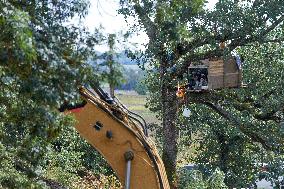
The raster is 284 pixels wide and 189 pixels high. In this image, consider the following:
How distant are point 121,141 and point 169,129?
19.8ft

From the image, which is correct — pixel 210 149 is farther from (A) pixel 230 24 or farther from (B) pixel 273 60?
(A) pixel 230 24

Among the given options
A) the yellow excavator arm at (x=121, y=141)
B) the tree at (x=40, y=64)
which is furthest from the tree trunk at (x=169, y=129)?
the tree at (x=40, y=64)

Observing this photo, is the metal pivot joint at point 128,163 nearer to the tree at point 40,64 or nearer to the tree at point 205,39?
the tree at point 40,64

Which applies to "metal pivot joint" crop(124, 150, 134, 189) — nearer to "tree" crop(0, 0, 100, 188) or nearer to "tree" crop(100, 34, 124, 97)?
"tree" crop(0, 0, 100, 188)

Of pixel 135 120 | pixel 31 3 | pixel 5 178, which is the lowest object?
pixel 5 178

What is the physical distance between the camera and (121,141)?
7.05 meters

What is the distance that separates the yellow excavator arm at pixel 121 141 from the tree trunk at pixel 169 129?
212 inches

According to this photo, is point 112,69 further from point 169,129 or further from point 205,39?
point 169,129

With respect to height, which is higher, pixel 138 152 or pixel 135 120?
pixel 135 120

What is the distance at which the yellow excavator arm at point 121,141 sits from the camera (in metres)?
6.89

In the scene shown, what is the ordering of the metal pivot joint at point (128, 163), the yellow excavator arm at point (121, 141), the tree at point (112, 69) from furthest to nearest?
1. the metal pivot joint at point (128, 163)
2. the yellow excavator arm at point (121, 141)
3. the tree at point (112, 69)

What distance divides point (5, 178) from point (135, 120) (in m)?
2.05

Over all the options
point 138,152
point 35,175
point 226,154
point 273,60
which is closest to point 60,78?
point 35,175

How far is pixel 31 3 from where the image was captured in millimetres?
5004
